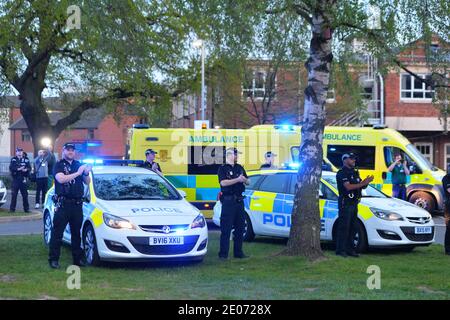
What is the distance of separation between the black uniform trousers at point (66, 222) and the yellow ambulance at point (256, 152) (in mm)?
6291

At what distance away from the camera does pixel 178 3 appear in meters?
11.1

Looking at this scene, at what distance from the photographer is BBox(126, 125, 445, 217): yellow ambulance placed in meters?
16.2

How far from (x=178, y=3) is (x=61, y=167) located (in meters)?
3.31

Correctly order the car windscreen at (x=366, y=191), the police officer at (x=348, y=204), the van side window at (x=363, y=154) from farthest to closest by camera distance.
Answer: the van side window at (x=363, y=154)
the car windscreen at (x=366, y=191)
the police officer at (x=348, y=204)

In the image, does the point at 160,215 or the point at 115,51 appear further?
the point at 115,51

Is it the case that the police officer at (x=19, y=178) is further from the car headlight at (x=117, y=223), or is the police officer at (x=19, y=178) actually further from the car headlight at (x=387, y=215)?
the car headlight at (x=387, y=215)

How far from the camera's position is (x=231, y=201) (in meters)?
10.8

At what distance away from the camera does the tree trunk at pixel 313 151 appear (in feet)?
34.7

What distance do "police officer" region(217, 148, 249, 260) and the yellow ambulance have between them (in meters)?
5.22

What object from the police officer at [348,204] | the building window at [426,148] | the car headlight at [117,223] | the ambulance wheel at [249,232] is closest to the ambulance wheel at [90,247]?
the car headlight at [117,223]

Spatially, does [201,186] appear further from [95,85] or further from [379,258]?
[95,85]

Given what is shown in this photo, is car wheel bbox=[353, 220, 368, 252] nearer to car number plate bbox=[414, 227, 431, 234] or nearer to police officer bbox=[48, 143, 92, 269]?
car number plate bbox=[414, 227, 431, 234]
